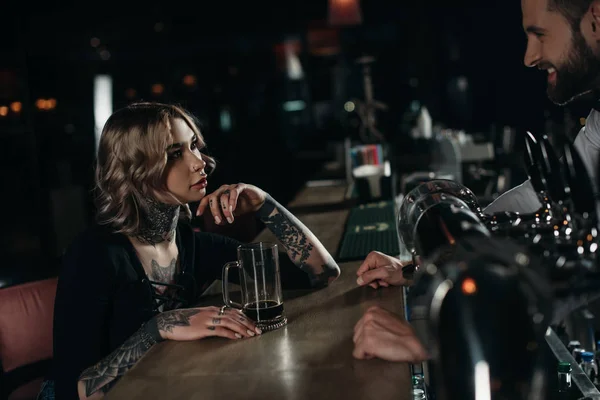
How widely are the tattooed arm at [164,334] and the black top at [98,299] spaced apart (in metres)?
0.09

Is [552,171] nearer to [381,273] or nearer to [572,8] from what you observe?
[572,8]

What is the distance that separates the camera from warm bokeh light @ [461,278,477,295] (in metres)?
0.55

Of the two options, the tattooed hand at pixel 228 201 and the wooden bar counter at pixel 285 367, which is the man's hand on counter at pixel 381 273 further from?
the tattooed hand at pixel 228 201

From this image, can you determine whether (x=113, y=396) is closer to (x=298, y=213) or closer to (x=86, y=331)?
(x=86, y=331)

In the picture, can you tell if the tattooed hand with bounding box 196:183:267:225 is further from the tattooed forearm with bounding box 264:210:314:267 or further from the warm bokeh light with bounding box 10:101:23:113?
the warm bokeh light with bounding box 10:101:23:113

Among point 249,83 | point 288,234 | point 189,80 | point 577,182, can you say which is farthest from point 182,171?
point 189,80

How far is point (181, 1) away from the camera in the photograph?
9.88 metres

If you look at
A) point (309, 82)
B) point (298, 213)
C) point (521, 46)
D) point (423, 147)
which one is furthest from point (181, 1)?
point (298, 213)

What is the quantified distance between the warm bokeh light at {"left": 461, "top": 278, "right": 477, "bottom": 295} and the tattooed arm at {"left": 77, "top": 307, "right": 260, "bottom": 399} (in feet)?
2.84

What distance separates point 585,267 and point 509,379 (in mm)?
144

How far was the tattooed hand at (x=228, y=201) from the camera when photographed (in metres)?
1.68

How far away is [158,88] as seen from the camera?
41.8 feet

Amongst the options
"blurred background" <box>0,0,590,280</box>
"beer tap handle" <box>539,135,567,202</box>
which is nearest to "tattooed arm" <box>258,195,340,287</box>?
"beer tap handle" <box>539,135,567,202</box>

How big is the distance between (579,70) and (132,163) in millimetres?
1207
